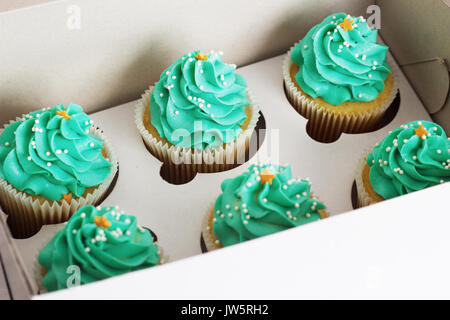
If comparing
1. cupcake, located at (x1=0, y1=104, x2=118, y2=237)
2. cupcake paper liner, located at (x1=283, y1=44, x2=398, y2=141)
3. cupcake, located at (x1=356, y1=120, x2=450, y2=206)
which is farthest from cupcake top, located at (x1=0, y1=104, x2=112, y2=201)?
cupcake, located at (x1=356, y1=120, x2=450, y2=206)

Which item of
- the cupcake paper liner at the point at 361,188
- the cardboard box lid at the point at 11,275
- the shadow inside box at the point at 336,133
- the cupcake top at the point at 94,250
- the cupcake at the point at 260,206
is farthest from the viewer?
the shadow inside box at the point at 336,133

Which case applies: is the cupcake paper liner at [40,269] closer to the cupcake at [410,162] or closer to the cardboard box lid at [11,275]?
the cardboard box lid at [11,275]

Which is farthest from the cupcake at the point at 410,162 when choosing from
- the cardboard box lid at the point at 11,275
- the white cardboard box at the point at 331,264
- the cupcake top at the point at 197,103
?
the cardboard box lid at the point at 11,275

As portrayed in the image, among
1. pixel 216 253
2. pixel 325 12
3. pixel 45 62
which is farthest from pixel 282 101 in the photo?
pixel 216 253

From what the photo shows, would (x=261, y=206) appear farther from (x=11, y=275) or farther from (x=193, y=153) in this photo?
(x=11, y=275)

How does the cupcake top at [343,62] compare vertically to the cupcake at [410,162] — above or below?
above

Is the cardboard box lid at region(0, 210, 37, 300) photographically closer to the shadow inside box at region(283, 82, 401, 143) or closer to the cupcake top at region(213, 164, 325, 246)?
the cupcake top at region(213, 164, 325, 246)
